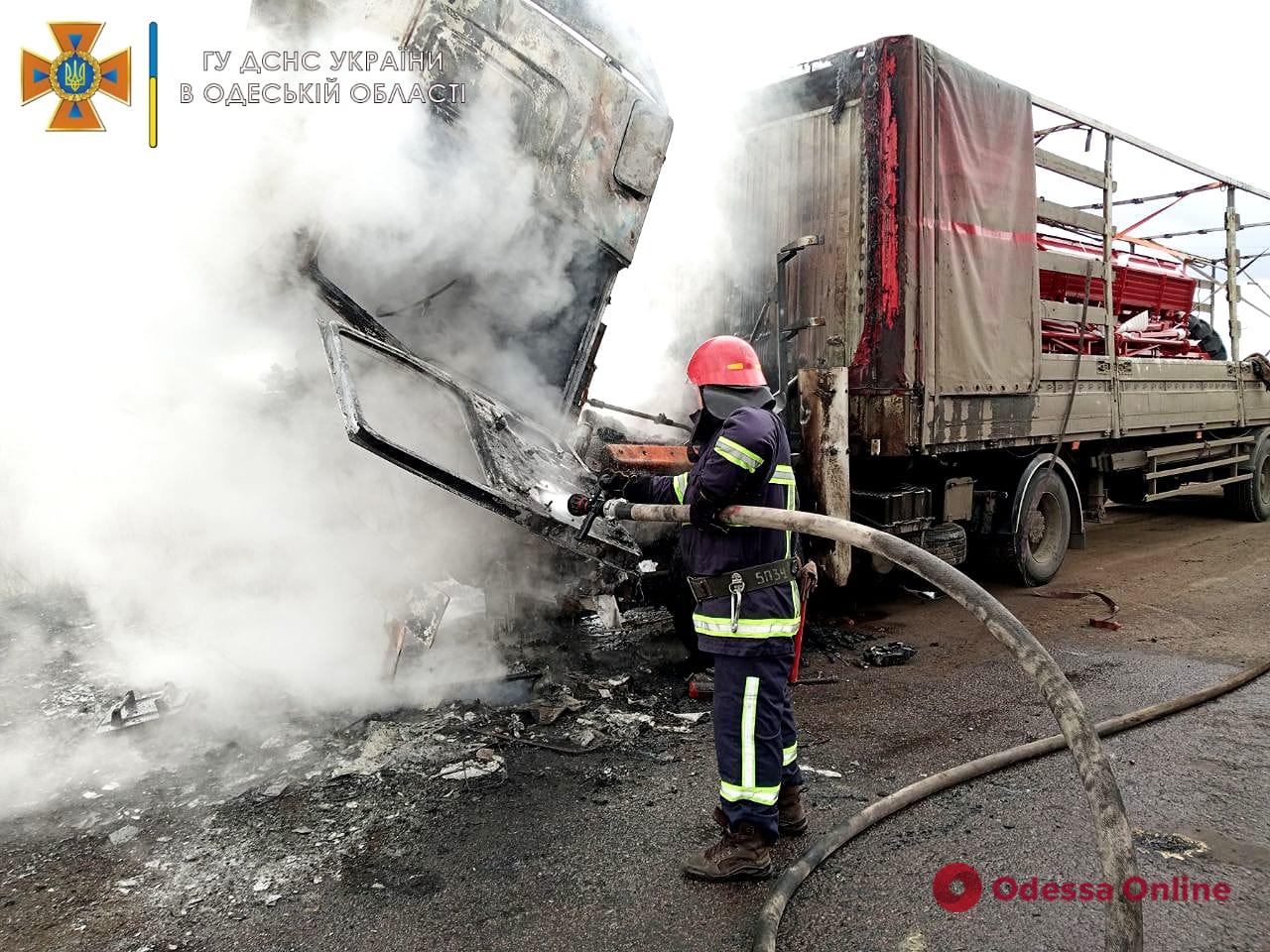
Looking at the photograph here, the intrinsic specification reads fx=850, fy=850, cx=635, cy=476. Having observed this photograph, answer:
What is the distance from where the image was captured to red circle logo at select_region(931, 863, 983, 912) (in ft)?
7.80

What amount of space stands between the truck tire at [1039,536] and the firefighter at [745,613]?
371cm

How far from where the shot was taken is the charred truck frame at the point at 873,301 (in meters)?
3.55

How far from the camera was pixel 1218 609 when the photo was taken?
5.46 meters

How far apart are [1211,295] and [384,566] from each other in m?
8.76

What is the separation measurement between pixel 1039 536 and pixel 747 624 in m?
4.44

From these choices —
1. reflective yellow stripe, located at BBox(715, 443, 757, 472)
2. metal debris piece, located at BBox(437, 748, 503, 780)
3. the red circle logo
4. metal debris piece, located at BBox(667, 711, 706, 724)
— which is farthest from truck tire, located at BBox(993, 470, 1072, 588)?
metal debris piece, located at BBox(437, 748, 503, 780)

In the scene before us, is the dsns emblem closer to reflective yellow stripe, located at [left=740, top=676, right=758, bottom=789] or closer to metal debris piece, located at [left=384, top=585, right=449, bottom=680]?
metal debris piece, located at [left=384, top=585, right=449, bottom=680]

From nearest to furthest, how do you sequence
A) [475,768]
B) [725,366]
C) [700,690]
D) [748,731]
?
[748,731], [725,366], [475,768], [700,690]

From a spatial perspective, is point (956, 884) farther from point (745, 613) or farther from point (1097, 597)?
point (1097, 597)

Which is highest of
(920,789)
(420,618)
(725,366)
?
(725,366)

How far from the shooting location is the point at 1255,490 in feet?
30.1

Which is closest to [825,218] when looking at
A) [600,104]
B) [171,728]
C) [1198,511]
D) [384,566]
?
[600,104]

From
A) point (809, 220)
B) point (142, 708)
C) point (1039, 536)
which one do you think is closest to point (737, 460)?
point (142, 708)

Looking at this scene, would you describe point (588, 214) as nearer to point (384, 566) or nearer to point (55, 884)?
point (384, 566)
